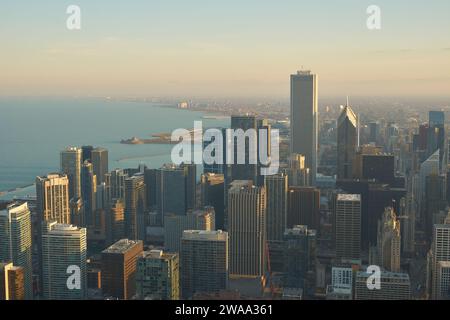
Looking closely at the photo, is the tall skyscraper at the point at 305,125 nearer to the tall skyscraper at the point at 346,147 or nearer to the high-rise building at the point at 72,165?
the tall skyscraper at the point at 346,147

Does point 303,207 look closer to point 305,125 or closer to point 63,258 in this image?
point 305,125

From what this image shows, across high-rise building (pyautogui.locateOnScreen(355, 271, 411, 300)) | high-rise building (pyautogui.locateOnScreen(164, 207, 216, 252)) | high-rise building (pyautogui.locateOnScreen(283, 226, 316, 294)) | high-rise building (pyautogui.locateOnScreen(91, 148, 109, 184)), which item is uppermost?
high-rise building (pyautogui.locateOnScreen(91, 148, 109, 184))

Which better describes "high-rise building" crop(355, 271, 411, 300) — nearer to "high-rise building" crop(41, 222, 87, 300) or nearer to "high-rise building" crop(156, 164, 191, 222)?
"high-rise building" crop(41, 222, 87, 300)

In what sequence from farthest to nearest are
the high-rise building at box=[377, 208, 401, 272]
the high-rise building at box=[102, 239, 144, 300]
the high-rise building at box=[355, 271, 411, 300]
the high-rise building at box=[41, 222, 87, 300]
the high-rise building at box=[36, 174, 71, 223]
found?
the high-rise building at box=[36, 174, 71, 223] → the high-rise building at box=[377, 208, 401, 272] → the high-rise building at box=[41, 222, 87, 300] → the high-rise building at box=[102, 239, 144, 300] → the high-rise building at box=[355, 271, 411, 300]

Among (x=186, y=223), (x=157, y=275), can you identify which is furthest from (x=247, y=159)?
(x=157, y=275)

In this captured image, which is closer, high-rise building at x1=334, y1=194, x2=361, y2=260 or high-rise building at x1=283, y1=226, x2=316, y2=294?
high-rise building at x1=283, y1=226, x2=316, y2=294

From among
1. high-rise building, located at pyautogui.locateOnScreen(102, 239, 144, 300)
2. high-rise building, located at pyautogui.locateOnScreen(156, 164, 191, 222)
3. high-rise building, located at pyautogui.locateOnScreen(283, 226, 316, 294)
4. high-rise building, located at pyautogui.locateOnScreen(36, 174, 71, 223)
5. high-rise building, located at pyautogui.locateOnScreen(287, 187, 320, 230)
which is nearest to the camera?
high-rise building, located at pyautogui.locateOnScreen(102, 239, 144, 300)

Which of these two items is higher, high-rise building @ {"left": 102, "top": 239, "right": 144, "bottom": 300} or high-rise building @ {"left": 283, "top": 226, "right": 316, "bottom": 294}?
high-rise building @ {"left": 102, "top": 239, "right": 144, "bottom": 300}

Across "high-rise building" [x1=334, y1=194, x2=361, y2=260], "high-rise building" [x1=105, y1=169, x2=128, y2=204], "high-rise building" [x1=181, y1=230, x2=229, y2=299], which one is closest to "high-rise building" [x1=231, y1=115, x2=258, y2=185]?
"high-rise building" [x1=334, y1=194, x2=361, y2=260]
